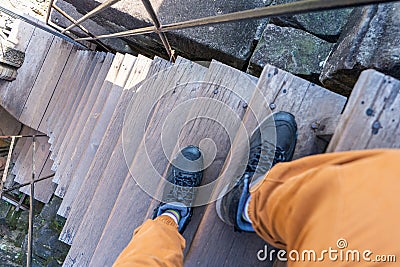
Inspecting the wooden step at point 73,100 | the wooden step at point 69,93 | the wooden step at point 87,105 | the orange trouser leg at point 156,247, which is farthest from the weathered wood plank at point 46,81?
the orange trouser leg at point 156,247

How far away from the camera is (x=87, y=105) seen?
9.48 ft

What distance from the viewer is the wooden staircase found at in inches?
40.4

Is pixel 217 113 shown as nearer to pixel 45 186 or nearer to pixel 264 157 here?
pixel 264 157

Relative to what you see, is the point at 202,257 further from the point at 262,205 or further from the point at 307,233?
the point at 307,233

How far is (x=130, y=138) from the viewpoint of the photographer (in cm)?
195

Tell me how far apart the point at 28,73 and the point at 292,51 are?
306 centimetres

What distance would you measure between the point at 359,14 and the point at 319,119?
671 millimetres

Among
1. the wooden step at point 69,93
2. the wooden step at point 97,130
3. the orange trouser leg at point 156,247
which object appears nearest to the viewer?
the orange trouser leg at point 156,247

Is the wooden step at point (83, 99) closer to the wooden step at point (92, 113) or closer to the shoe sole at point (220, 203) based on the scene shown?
the wooden step at point (92, 113)

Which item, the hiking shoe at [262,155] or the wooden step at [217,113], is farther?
the wooden step at [217,113]

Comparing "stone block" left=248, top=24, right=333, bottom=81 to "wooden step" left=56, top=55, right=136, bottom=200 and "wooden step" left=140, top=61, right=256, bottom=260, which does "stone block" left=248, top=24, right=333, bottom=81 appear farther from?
"wooden step" left=56, top=55, right=136, bottom=200

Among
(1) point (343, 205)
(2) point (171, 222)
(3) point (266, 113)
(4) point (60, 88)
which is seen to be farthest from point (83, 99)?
(1) point (343, 205)

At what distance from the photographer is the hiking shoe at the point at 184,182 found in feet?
4.66

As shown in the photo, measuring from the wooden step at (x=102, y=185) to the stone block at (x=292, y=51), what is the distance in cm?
56
